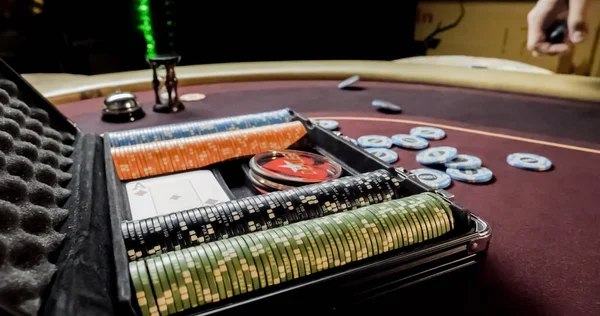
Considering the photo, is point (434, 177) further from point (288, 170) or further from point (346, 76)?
point (346, 76)

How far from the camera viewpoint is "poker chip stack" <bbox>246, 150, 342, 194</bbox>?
1.43 metres

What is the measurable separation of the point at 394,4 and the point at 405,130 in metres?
5.03

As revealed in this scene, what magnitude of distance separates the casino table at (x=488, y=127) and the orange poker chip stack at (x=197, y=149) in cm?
50

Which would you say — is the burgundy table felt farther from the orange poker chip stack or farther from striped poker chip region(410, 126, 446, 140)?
the orange poker chip stack

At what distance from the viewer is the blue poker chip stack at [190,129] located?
5.68 feet

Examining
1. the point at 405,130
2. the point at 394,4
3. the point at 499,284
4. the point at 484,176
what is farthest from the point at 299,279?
the point at 394,4

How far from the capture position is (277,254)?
3.11 feet

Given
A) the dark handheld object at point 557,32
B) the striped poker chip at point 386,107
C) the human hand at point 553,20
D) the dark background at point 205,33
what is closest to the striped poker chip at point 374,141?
the striped poker chip at point 386,107

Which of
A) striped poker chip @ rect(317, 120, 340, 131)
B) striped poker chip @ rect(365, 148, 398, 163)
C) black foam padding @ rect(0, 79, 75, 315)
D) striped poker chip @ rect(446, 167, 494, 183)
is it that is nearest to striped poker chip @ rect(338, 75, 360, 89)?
striped poker chip @ rect(317, 120, 340, 131)

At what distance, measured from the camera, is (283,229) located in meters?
1.02

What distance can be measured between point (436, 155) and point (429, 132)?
0.33 metres

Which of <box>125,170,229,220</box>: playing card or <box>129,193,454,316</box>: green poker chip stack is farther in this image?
<box>125,170,229,220</box>: playing card

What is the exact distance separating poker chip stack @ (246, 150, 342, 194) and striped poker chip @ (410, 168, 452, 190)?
0.32 m

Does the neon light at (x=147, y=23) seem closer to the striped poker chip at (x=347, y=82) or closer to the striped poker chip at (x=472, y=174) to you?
the striped poker chip at (x=347, y=82)
